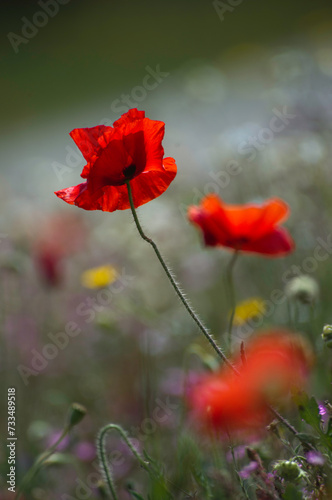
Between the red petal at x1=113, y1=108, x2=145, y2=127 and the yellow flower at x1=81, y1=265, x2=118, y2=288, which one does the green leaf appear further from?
the yellow flower at x1=81, y1=265, x2=118, y2=288

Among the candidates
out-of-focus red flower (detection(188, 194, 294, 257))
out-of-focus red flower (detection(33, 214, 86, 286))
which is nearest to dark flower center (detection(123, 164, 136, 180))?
out-of-focus red flower (detection(188, 194, 294, 257))

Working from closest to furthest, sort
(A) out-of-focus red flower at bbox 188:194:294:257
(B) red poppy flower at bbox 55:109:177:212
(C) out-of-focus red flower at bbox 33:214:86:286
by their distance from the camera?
(B) red poppy flower at bbox 55:109:177:212 < (A) out-of-focus red flower at bbox 188:194:294:257 < (C) out-of-focus red flower at bbox 33:214:86:286

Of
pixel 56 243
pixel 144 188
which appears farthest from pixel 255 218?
pixel 56 243

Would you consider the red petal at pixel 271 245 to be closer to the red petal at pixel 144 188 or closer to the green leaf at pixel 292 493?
the red petal at pixel 144 188

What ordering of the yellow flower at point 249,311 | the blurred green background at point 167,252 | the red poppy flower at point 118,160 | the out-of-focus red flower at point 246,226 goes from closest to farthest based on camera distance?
the red poppy flower at point 118,160, the out-of-focus red flower at point 246,226, the yellow flower at point 249,311, the blurred green background at point 167,252

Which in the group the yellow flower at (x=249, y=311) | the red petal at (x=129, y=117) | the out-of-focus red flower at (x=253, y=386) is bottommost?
the yellow flower at (x=249, y=311)

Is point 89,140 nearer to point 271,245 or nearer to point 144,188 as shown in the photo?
point 144,188

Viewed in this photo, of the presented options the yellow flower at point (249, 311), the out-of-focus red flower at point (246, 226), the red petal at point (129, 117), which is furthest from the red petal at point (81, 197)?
the yellow flower at point (249, 311)
